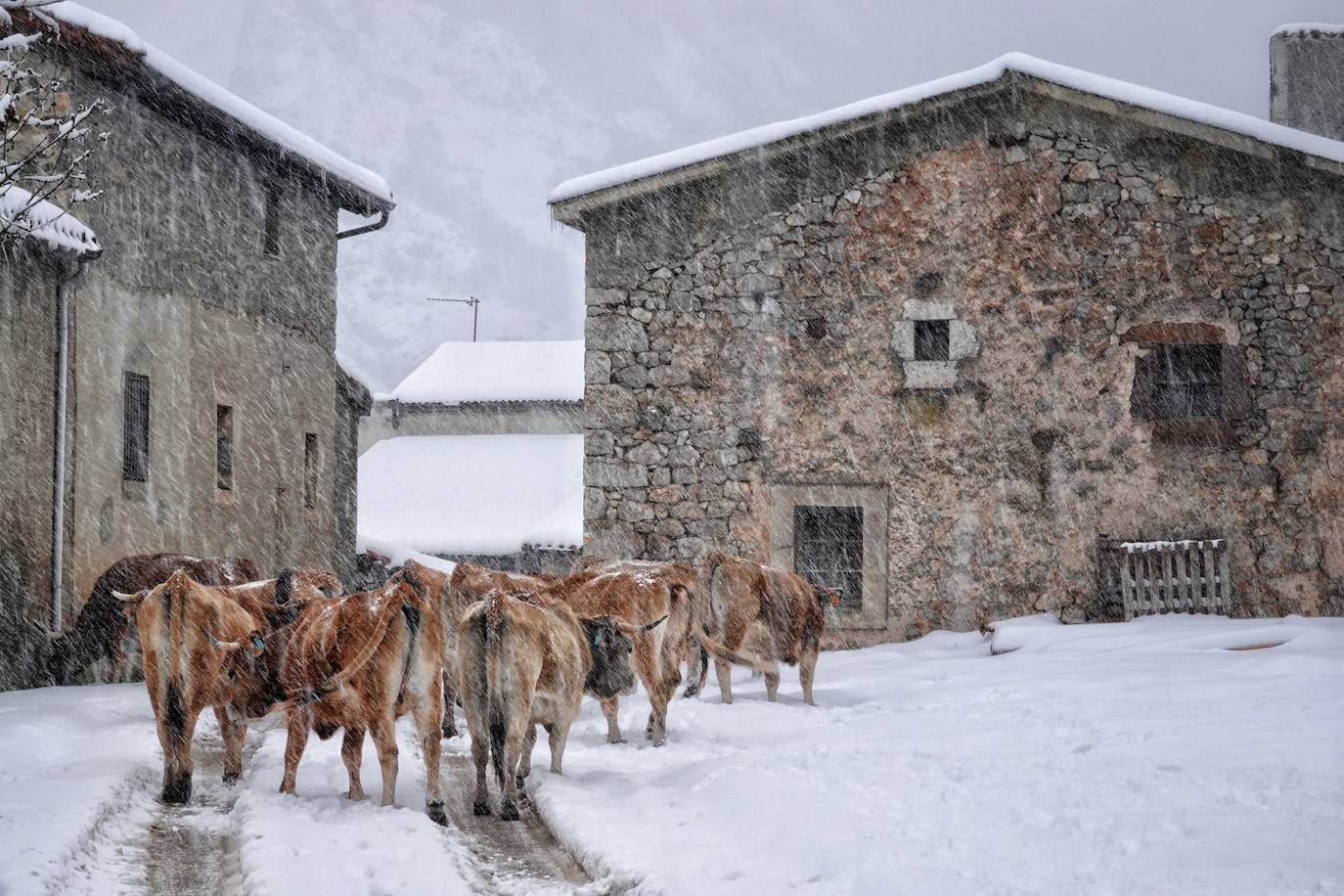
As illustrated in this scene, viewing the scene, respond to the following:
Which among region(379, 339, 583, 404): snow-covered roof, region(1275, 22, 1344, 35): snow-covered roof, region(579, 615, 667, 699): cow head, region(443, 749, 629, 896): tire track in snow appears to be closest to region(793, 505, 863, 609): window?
region(579, 615, 667, 699): cow head

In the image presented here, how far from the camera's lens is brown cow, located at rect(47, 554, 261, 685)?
1278 centimetres

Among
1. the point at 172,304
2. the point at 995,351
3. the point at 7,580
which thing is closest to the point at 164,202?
the point at 172,304

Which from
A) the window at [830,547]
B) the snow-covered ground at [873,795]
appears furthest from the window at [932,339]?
the snow-covered ground at [873,795]

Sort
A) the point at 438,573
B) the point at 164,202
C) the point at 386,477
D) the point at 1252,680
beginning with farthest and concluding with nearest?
the point at 386,477 → the point at 164,202 → the point at 438,573 → the point at 1252,680

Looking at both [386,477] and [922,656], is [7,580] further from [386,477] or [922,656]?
[386,477]

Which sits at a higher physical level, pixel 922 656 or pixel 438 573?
pixel 438 573

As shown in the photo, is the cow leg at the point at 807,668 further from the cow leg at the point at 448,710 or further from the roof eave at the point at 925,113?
the roof eave at the point at 925,113

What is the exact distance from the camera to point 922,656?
44.7ft

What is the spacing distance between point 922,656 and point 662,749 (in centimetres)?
491

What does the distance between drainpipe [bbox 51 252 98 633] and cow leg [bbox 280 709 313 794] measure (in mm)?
6822

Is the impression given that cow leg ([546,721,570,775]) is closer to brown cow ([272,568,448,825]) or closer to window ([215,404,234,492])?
brown cow ([272,568,448,825])

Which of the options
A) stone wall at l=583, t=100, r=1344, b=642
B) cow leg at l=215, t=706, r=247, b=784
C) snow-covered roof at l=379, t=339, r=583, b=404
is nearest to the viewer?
cow leg at l=215, t=706, r=247, b=784

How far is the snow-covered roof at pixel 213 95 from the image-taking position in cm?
1445

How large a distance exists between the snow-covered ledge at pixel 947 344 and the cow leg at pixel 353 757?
8.40 meters
